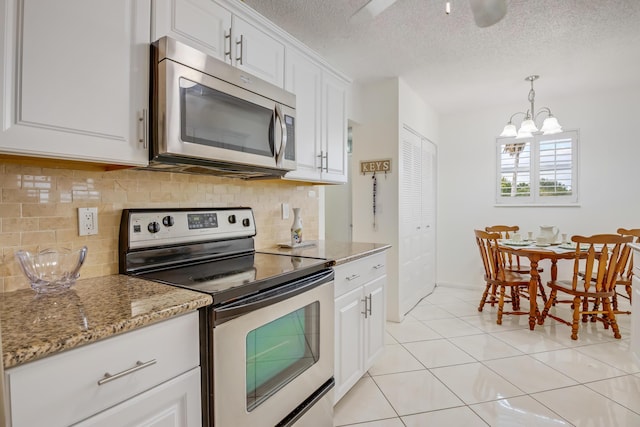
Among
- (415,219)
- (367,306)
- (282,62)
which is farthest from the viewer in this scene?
(415,219)

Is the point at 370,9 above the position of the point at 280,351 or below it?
above

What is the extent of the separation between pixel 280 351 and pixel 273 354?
5 centimetres

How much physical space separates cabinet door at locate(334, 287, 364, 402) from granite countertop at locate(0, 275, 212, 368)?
0.98 m

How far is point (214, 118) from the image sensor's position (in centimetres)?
144

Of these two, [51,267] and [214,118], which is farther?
[214,118]

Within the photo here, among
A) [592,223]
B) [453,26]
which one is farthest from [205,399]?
[592,223]

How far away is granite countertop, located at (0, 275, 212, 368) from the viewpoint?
737mm

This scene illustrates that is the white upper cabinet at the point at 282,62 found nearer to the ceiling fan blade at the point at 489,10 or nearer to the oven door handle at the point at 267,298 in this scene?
the oven door handle at the point at 267,298

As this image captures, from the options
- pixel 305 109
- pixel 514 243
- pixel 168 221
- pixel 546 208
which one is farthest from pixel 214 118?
pixel 546 208

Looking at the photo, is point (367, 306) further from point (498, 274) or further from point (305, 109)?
point (498, 274)

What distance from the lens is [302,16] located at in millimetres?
2277

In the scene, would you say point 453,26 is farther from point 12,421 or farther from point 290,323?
point 12,421

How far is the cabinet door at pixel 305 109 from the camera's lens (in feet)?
6.57

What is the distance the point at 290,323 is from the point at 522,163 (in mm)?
4101
